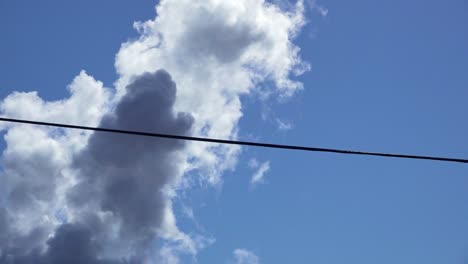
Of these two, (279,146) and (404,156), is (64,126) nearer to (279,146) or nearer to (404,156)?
(279,146)

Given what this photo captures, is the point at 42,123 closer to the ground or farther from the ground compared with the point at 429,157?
closer to the ground

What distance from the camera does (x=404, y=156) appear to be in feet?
34.7

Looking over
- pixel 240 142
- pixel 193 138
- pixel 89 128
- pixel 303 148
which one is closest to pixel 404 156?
pixel 303 148

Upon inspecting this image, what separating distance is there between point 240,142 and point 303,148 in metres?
1.36

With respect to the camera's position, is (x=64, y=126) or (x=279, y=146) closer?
(x=279, y=146)

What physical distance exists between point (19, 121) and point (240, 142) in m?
5.17

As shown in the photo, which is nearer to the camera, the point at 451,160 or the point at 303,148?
the point at 303,148

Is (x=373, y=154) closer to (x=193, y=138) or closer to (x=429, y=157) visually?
(x=429, y=157)

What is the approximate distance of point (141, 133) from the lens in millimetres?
10273

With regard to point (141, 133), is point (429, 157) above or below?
above

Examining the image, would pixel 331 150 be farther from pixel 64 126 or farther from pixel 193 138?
pixel 64 126

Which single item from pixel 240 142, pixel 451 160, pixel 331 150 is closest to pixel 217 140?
pixel 240 142

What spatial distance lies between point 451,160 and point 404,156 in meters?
Result: 1.19

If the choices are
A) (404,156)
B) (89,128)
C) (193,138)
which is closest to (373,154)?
(404,156)
